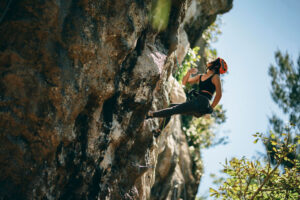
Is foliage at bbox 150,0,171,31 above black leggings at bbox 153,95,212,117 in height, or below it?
above

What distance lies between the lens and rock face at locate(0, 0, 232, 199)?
151 inches

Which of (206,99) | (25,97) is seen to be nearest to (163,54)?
(206,99)

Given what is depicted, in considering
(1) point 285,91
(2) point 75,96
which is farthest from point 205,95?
(1) point 285,91

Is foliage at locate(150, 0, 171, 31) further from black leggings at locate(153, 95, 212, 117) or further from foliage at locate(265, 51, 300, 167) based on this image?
foliage at locate(265, 51, 300, 167)

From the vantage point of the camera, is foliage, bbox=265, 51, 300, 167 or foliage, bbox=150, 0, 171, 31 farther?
foliage, bbox=265, 51, 300, 167

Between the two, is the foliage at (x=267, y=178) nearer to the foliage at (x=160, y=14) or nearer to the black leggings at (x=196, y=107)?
the black leggings at (x=196, y=107)

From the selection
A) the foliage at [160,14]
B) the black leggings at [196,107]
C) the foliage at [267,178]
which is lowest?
the foliage at [267,178]

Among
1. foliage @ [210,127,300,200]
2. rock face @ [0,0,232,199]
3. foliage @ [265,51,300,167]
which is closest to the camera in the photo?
rock face @ [0,0,232,199]

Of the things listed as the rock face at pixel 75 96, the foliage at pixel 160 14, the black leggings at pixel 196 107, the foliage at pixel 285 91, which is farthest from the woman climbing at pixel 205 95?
the foliage at pixel 285 91

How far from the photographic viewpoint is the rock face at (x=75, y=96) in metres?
3.84

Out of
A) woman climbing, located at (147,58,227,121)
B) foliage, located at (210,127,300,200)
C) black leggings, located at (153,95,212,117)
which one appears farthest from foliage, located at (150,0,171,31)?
foliage, located at (210,127,300,200)

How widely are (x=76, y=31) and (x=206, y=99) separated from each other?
2761mm

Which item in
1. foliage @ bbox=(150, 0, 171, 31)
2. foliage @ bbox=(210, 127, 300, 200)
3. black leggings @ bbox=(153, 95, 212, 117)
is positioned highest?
foliage @ bbox=(150, 0, 171, 31)

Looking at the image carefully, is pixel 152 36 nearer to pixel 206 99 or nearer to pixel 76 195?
pixel 206 99
